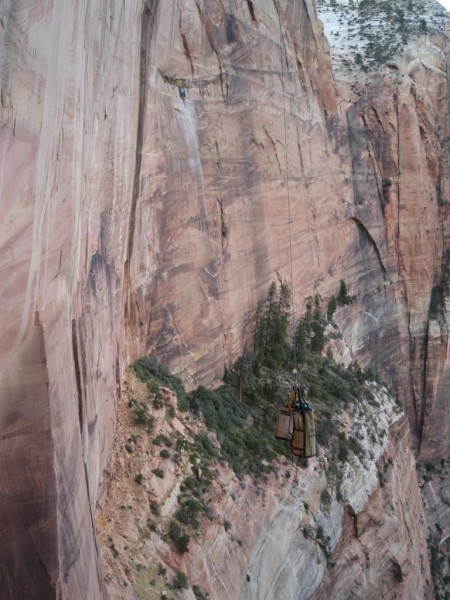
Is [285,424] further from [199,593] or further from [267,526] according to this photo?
[267,526]

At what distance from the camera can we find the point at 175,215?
68.2 ft

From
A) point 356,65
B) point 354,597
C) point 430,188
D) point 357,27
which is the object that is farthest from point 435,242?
point 354,597

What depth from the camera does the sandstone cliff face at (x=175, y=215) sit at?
879 cm

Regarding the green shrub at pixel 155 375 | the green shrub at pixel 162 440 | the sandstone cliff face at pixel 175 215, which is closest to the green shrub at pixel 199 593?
the green shrub at pixel 162 440

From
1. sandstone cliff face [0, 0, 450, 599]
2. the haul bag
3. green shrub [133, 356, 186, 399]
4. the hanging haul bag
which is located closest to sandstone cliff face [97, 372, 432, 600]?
green shrub [133, 356, 186, 399]

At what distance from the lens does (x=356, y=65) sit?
41.1 metres

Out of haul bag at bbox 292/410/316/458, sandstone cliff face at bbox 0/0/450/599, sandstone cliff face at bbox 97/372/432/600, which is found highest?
sandstone cliff face at bbox 0/0/450/599

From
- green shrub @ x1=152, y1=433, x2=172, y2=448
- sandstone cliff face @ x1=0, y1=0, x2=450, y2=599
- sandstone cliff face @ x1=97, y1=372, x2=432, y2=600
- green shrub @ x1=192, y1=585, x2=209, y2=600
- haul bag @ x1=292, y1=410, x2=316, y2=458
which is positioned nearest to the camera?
sandstone cliff face @ x1=0, y1=0, x2=450, y2=599

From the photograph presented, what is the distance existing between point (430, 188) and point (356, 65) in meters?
8.74

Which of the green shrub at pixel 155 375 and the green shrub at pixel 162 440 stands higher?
the green shrub at pixel 155 375

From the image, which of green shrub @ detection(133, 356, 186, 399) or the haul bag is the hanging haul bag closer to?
the haul bag

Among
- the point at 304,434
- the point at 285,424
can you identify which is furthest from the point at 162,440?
the point at 304,434

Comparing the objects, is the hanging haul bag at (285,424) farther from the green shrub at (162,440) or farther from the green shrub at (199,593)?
the green shrub at (199,593)

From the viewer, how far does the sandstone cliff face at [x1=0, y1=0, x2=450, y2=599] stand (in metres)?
8.79
